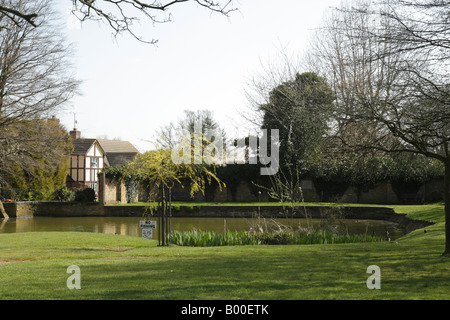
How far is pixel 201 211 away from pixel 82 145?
968 inches

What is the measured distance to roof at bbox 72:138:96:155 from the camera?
46781mm

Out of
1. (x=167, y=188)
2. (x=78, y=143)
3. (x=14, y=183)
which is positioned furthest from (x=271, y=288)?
(x=78, y=143)

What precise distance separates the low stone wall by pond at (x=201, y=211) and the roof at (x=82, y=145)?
17.0 metres

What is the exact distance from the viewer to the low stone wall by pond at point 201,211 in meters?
24.5

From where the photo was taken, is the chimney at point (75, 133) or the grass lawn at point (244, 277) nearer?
the grass lawn at point (244, 277)

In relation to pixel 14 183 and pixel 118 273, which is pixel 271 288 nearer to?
pixel 118 273

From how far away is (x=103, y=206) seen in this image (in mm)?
29250

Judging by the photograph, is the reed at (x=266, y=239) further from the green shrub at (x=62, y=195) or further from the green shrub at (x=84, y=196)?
the green shrub at (x=62, y=195)

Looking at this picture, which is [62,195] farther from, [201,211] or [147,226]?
[147,226]

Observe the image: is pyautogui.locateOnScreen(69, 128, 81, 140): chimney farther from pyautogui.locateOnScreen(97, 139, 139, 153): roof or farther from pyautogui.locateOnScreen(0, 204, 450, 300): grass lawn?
pyautogui.locateOnScreen(0, 204, 450, 300): grass lawn

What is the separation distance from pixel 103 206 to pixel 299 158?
42.5 ft

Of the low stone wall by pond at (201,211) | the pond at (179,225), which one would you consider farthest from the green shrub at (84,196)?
the pond at (179,225)

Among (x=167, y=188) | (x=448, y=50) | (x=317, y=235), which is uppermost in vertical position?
(x=448, y=50)

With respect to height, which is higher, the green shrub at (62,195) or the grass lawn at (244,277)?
the green shrub at (62,195)
